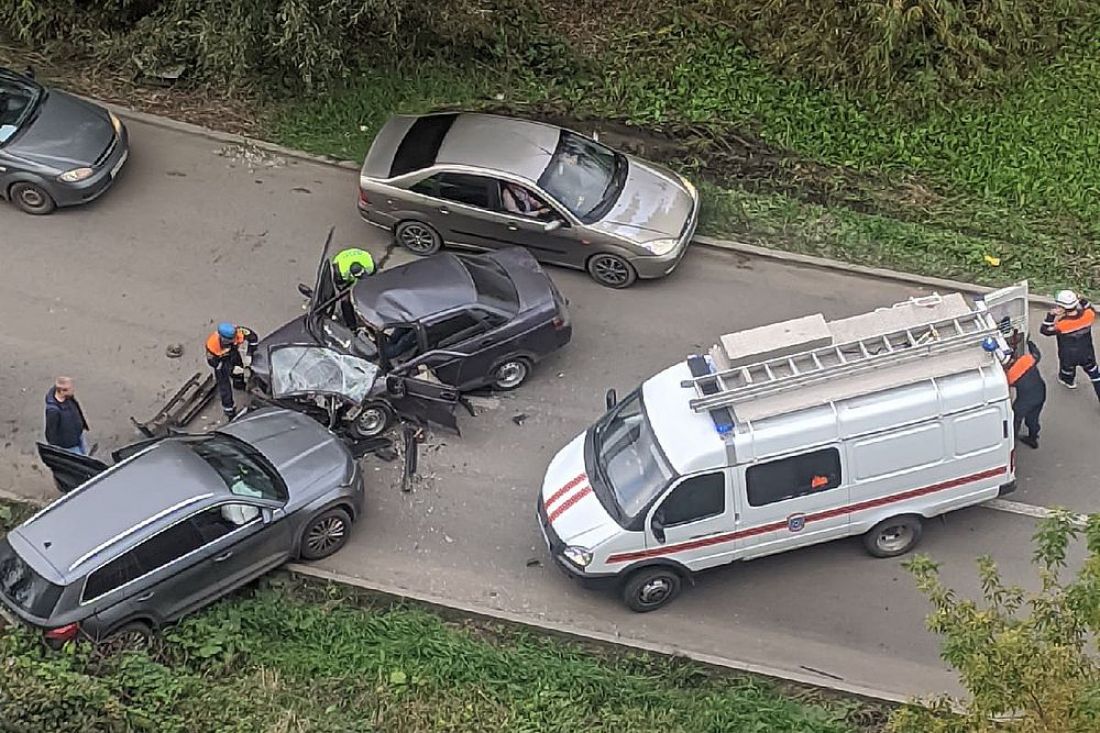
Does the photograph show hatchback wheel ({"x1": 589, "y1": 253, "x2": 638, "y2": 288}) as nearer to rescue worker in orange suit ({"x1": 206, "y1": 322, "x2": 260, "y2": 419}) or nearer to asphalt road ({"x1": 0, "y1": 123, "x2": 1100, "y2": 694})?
asphalt road ({"x1": 0, "y1": 123, "x2": 1100, "y2": 694})

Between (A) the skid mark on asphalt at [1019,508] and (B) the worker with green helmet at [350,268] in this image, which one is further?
(B) the worker with green helmet at [350,268]

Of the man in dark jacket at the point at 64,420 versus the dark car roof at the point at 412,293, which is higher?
the dark car roof at the point at 412,293

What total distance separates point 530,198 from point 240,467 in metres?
4.99

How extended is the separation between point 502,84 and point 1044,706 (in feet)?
42.8

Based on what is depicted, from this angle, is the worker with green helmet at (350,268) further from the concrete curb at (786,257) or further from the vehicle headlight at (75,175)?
the vehicle headlight at (75,175)

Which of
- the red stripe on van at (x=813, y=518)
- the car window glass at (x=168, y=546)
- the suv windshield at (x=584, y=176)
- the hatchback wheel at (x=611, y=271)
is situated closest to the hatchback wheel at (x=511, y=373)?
the hatchback wheel at (x=611, y=271)

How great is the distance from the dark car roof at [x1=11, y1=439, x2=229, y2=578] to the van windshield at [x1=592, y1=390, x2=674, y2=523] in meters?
3.57

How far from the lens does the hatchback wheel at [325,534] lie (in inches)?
503

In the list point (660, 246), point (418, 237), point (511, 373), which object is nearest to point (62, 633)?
point (511, 373)

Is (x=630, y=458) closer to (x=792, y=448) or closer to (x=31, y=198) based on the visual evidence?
(x=792, y=448)

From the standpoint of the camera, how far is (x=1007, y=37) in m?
18.3

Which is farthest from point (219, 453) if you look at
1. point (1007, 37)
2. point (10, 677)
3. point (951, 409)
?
point (1007, 37)

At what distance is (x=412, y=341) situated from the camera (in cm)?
1405

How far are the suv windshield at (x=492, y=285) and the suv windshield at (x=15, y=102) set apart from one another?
6213 millimetres
